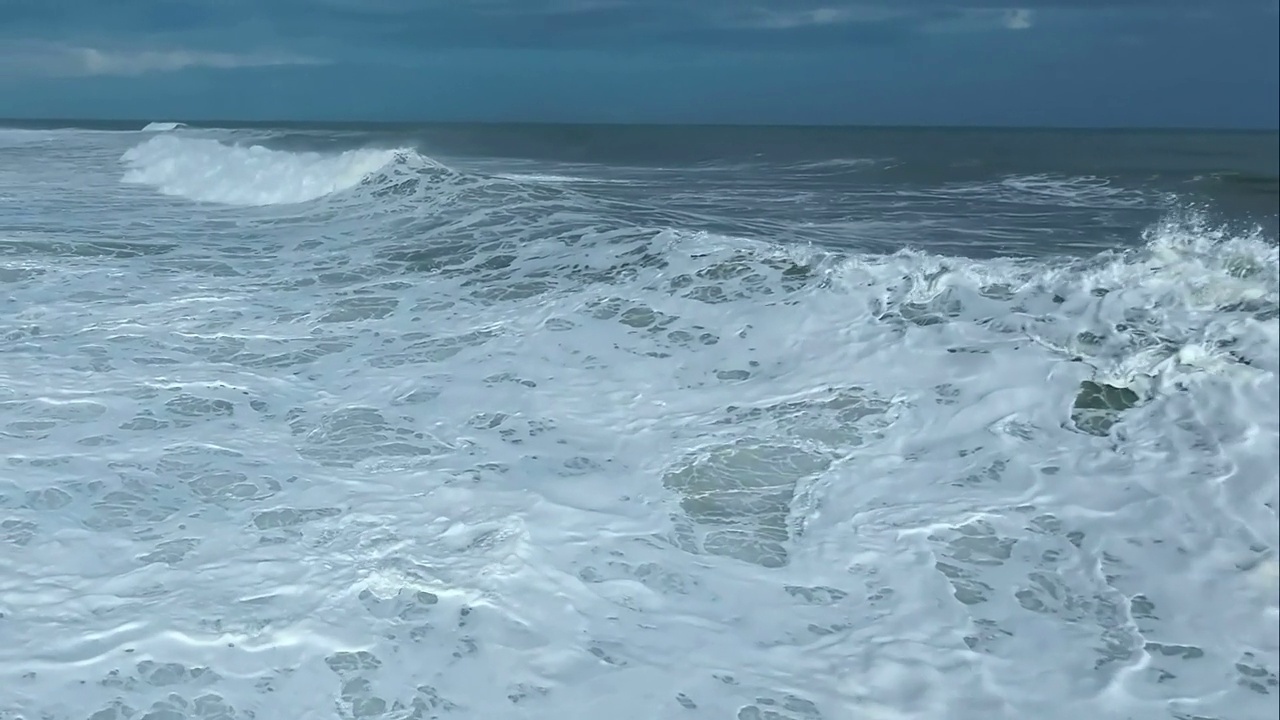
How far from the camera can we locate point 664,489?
430 centimetres

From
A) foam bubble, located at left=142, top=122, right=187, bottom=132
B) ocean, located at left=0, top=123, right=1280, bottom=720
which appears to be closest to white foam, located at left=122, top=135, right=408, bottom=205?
ocean, located at left=0, top=123, right=1280, bottom=720

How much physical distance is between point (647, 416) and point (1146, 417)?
2259mm

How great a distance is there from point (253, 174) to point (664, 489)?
1452cm

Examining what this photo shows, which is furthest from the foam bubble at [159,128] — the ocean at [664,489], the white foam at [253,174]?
the ocean at [664,489]

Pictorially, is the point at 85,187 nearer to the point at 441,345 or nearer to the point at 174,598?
the point at 441,345

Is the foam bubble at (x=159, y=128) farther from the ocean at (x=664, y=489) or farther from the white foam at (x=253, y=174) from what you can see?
the ocean at (x=664, y=489)

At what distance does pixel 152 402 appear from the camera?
524 centimetres

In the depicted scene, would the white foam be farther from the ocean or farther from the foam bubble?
the foam bubble

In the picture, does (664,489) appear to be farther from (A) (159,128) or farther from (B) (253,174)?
(A) (159,128)

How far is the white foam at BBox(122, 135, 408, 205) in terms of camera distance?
14969 millimetres

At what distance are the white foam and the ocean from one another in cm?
709

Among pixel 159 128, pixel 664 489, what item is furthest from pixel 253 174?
pixel 159 128

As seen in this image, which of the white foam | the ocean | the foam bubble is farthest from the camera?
the foam bubble

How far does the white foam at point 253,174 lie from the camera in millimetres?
14969
